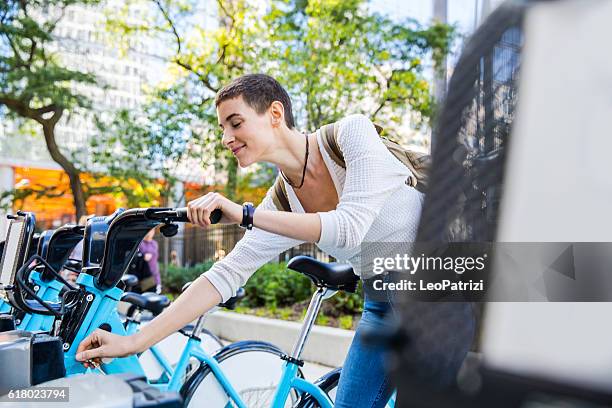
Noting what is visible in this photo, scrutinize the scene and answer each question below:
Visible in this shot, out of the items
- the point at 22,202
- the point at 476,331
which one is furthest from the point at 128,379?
the point at 22,202

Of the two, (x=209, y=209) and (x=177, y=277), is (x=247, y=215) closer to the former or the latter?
(x=209, y=209)

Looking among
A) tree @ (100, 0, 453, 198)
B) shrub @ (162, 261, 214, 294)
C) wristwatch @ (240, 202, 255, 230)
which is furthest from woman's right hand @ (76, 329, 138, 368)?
shrub @ (162, 261, 214, 294)

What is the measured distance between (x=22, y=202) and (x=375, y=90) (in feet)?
24.1

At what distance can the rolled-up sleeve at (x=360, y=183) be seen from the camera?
156 cm

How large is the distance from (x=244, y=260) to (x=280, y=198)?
0.26 metres

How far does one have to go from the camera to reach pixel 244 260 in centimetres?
202

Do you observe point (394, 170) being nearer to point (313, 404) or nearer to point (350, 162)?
point (350, 162)

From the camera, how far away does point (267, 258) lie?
82.1 inches

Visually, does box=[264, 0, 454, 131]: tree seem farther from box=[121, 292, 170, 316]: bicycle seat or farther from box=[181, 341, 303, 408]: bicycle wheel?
box=[181, 341, 303, 408]: bicycle wheel

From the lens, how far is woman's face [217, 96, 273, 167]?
1.87 m

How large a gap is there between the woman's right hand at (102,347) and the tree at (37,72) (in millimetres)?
11013

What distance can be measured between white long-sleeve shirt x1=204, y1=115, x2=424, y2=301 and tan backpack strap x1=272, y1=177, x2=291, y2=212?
67mm

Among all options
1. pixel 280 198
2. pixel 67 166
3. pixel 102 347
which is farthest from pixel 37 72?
pixel 102 347

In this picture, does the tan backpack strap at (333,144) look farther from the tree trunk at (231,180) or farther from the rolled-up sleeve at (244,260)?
the tree trunk at (231,180)
